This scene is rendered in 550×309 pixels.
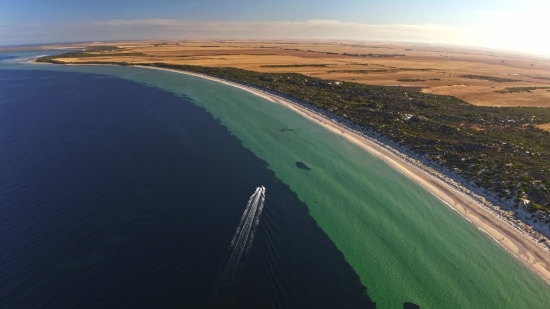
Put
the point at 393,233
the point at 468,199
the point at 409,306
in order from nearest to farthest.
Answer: the point at 409,306 < the point at 393,233 < the point at 468,199

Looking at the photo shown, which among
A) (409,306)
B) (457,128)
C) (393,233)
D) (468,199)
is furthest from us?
(457,128)

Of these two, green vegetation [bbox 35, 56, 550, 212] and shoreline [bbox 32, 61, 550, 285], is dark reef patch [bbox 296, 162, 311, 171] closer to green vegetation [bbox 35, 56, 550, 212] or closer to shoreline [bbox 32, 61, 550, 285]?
shoreline [bbox 32, 61, 550, 285]

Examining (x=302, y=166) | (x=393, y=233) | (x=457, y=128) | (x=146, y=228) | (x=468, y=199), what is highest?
(x=457, y=128)

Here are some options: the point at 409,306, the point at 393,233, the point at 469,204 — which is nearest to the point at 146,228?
the point at 409,306

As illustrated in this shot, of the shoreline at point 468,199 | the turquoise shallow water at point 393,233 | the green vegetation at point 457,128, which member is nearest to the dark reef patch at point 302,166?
the turquoise shallow water at point 393,233

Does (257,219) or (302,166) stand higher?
(257,219)

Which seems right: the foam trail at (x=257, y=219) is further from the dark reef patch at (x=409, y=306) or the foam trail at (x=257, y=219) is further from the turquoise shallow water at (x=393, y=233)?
the dark reef patch at (x=409, y=306)

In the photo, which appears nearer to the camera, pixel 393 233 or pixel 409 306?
pixel 409 306

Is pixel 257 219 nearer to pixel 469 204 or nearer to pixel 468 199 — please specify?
pixel 469 204
